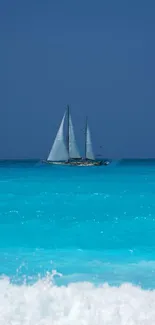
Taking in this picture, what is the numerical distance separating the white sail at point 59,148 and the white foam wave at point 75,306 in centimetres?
5149

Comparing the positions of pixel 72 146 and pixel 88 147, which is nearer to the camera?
pixel 72 146

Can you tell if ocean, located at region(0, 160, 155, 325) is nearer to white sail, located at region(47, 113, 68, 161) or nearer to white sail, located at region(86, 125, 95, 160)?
white sail, located at region(47, 113, 68, 161)

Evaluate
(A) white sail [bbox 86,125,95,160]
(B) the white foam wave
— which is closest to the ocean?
(B) the white foam wave

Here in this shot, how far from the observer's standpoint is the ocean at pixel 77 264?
27.2 ft

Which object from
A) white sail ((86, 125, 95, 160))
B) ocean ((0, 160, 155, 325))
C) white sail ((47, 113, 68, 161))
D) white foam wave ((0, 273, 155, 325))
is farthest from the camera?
white sail ((86, 125, 95, 160))

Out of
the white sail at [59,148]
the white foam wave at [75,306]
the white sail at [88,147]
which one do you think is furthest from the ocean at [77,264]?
the white sail at [88,147]

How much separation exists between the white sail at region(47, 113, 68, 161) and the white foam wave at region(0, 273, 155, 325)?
5149 cm

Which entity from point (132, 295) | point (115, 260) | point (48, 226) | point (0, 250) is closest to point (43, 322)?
point (132, 295)

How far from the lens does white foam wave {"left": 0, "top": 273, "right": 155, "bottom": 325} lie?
26.1 feet

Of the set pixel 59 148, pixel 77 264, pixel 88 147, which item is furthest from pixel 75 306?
pixel 88 147

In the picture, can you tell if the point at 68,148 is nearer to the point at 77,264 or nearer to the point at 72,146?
the point at 72,146

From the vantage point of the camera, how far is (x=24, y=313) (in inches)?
324

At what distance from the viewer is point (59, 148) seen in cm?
6331

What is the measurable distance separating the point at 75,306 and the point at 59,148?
180 feet
